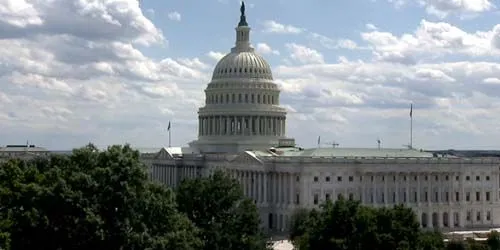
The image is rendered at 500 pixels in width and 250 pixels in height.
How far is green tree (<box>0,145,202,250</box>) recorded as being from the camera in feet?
237

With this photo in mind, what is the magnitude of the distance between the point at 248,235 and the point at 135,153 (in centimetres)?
1694

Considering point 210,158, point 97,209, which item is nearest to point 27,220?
point 97,209

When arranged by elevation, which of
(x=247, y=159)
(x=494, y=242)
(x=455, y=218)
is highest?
(x=247, y=159)

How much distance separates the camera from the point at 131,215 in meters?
73.1

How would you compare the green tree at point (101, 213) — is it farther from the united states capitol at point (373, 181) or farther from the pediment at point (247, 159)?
the pediment at point (247, 159)

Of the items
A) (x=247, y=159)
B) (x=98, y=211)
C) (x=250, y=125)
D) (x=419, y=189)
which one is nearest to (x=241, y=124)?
(x=250, y=125)

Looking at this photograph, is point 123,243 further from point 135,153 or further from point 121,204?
point 135,153

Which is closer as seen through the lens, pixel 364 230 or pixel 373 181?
pixel 364 230

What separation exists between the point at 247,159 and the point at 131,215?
97.7 metres

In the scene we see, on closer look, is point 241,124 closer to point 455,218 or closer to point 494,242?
point 455,218

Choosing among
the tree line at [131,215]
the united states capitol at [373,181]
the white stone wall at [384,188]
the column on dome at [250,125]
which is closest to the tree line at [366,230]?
the tree line at [131,215]

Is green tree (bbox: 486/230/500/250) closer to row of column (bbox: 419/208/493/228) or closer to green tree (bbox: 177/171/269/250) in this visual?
green tree (bbox: 177/171/269/250)

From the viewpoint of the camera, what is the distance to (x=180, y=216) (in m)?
79.5

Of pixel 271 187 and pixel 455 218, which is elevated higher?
pixel 271 187
